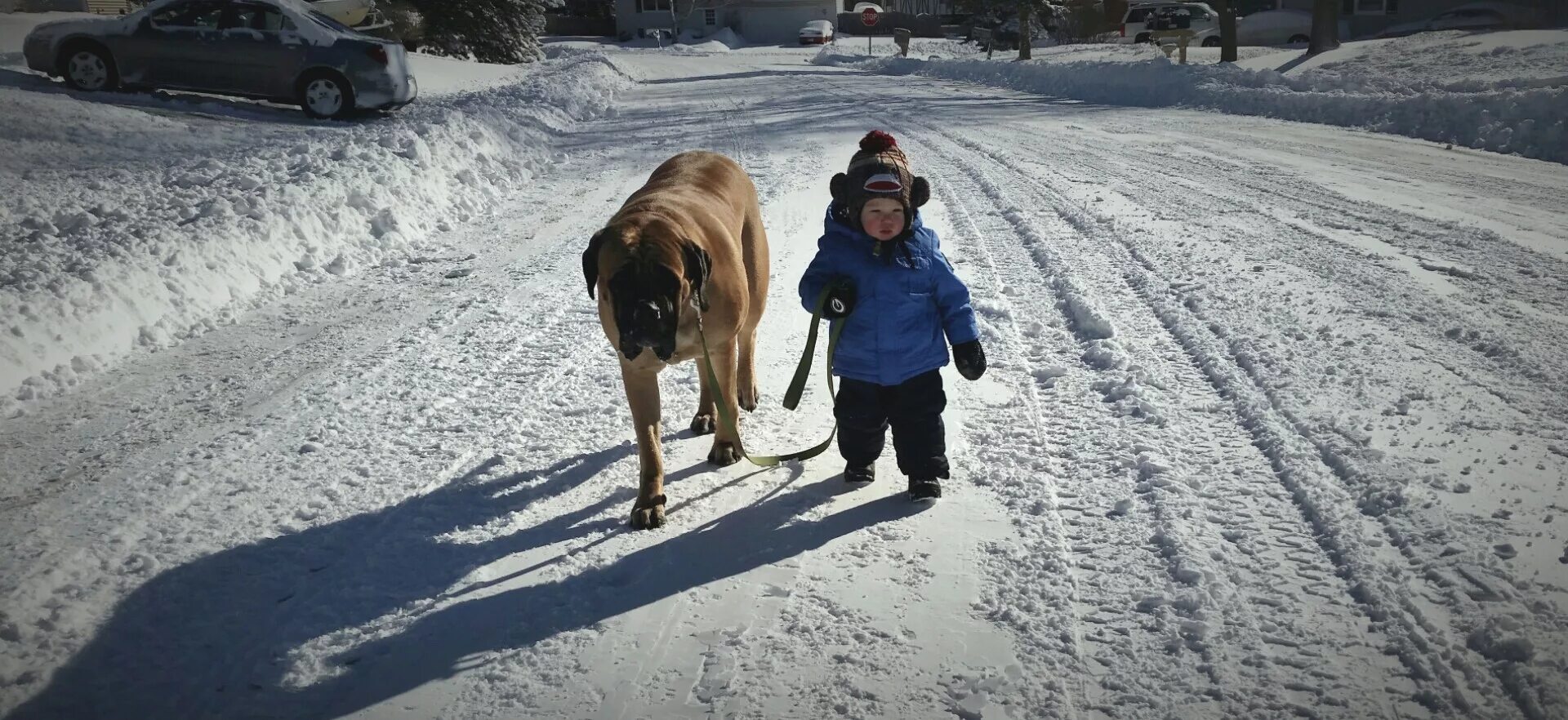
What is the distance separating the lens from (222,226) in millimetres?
6488

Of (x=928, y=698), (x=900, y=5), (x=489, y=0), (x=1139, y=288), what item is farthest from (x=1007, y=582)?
(x=900, y=5)

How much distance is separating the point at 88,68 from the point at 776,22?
53677 mm

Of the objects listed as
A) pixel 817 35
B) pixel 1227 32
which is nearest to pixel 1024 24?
pixel 1227 32

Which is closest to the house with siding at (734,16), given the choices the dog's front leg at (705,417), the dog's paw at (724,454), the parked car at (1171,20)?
the parked car at (1171,20)

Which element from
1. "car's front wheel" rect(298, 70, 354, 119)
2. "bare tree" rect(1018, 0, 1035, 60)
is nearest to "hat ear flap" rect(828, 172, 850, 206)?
"car's front wheel" rect(298, 70, 354, 119)

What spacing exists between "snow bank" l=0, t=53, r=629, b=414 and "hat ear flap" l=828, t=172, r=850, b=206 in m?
4.01

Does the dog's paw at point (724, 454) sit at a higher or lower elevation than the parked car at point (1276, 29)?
lower

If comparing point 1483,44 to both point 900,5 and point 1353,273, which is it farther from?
point 900,5

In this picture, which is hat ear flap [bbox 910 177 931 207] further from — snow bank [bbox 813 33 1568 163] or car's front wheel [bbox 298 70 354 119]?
car's front wheel [bbox 298 70 354 119]

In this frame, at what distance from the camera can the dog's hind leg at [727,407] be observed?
3.79 meters

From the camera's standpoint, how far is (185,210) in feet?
22.2

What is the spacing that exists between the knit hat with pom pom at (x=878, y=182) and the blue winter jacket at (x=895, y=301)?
13 centimetres

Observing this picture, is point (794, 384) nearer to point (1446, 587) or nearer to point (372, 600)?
point (372, 600)

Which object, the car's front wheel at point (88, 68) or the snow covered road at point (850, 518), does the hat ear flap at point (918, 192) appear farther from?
the car's front wheel at point (88, 68)
